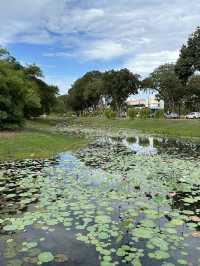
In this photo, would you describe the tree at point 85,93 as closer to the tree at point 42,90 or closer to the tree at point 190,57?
the tree at point 42,90

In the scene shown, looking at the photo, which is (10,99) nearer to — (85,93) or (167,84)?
(167,84)

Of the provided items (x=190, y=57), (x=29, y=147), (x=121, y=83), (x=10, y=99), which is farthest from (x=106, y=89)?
(x=29, y=147)

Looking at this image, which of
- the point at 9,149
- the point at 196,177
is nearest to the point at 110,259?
the point at 196,177

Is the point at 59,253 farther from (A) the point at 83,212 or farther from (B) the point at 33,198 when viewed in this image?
(B) the point at 33,198

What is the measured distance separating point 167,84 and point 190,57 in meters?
34.1

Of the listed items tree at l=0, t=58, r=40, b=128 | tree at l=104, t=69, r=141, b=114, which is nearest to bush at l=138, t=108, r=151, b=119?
tree at l=104, t=69, r=141, b=114

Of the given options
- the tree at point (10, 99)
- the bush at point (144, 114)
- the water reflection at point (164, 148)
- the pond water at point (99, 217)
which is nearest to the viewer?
the pond water at point (99, 217)

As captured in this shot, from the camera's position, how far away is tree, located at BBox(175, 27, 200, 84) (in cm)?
4084

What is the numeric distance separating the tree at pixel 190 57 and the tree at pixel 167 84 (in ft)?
101

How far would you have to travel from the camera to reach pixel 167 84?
75.2 meters

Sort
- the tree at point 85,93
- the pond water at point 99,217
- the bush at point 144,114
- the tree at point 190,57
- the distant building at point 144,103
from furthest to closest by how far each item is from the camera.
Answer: the distant building at point 144,103 < the tree at point 85,93 < the bush at point 144,114 < the tree at point 190,57 < the pond water at point 99,217

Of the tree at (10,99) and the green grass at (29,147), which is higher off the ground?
the tree at (10,99)

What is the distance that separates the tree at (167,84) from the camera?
74500 mm

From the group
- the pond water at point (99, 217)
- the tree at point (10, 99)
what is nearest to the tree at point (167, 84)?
the tree at point (10, 99)
